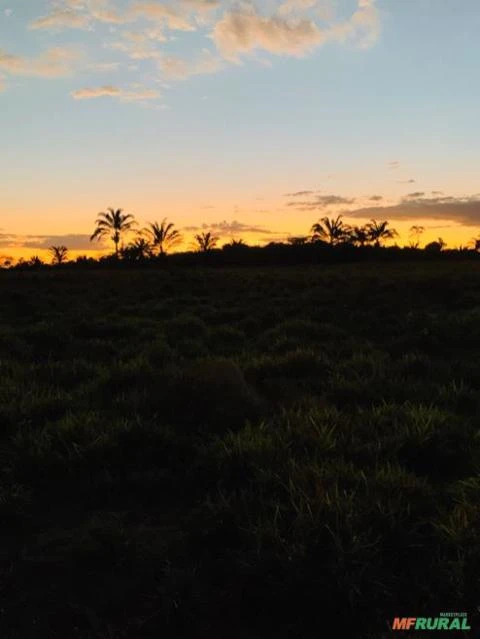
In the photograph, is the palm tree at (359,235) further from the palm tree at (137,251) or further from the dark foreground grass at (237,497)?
the dark foreground grass at (237,497)

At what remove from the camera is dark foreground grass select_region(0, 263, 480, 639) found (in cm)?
286

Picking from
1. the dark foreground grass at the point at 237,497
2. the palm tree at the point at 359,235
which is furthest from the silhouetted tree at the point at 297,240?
the dark foreground grass at the point at 237,497

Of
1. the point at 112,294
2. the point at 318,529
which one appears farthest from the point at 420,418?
the point at 112,294

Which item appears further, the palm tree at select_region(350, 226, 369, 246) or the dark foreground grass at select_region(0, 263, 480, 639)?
the palm tree at select_region(350, 226, 369, 246)

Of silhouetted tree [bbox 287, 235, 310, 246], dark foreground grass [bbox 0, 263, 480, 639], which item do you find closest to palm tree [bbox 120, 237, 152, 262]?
silhouetted tree [bbox 287, 235, 310, 246]

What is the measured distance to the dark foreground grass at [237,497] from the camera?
2.86 meters

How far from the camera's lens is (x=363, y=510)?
3.41m

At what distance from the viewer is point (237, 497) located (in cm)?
391

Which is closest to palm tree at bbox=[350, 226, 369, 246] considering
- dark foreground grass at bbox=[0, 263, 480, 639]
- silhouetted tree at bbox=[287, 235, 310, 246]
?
silhouetted tree at bbox=[287, 235, 310, 246]

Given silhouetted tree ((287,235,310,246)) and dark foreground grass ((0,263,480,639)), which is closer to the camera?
dark foreground grass ((0,263,480,639))

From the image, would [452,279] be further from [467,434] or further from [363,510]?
[363,510]

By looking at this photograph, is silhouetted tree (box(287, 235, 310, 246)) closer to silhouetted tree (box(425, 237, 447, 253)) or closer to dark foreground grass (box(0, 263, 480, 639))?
silhouetted tree (box(425, 237, 447, 253))

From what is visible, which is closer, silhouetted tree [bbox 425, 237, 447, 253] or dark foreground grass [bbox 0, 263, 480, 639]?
dark foreground grass [bbox 0, 263, 480, 639]

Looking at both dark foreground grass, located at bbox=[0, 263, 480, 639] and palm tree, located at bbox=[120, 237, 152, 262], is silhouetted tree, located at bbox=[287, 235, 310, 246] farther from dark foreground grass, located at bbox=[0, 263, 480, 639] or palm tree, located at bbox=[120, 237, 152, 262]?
dark foreground grass, located at bbox=[0, 263, 480, 639]
